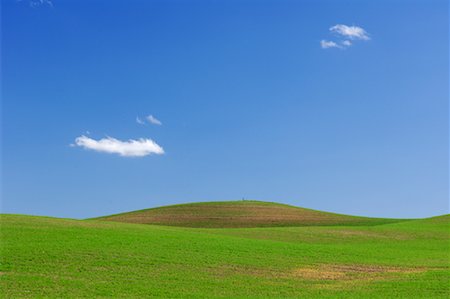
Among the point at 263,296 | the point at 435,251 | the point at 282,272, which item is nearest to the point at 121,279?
the point at 263,296

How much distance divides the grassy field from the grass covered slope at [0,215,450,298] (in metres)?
0.05

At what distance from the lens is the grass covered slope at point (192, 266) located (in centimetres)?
2531

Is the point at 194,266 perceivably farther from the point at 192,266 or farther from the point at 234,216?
the point at 234,216

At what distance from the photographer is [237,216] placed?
80.1 metres

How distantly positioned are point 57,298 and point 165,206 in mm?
73036

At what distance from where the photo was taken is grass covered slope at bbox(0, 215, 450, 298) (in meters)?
25.3

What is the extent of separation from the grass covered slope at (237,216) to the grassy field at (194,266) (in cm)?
2919

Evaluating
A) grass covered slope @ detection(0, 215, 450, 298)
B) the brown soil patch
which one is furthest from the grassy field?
the brown soil patch

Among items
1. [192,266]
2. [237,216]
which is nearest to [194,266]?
[192,266]

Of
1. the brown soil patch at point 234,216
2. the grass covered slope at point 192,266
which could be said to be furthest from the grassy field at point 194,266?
the brown soil patch at point 234,216

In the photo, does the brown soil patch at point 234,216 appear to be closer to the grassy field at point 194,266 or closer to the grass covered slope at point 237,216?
the grass covered slope at point 237,216

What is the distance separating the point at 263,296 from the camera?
2444 centimetres

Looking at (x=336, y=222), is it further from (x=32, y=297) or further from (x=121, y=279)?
(x=32, y=297)

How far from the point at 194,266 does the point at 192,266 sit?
120 millimetres
